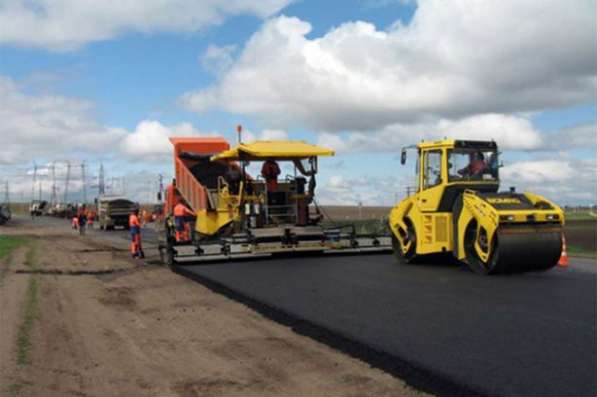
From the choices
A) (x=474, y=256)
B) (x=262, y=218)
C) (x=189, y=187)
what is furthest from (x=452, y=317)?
(x=189, y=187)

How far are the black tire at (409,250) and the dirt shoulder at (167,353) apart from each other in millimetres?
3758

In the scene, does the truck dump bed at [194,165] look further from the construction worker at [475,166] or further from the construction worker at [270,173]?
the construction worker at [475,166]

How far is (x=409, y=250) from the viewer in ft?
37.7

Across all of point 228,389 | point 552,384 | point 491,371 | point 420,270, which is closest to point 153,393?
point 228,389

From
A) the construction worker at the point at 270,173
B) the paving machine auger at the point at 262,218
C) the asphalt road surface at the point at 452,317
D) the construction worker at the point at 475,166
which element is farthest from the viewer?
the construction worker at the point at 270,173

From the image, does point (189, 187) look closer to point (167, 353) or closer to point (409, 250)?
point (409, 250)

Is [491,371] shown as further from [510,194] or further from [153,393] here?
[510,194]

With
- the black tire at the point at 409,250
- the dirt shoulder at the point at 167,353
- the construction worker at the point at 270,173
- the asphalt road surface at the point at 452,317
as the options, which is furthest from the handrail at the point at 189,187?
the dirt shoulder at the point at 167,353

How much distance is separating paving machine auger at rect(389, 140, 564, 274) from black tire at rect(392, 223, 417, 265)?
17 millimetres

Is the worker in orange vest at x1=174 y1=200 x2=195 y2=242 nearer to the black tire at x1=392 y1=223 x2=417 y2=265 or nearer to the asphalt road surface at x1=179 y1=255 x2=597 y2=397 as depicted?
the asphalt road surface at x1=179 y1=255 x2=597 y2=397

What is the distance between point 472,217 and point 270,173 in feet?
17.0

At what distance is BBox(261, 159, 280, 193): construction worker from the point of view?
13844mm

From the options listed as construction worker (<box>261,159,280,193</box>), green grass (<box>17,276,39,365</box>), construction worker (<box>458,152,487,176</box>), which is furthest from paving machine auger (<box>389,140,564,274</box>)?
green grass (<box>17,276,39,365</box>)

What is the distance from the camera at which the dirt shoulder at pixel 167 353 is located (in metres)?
4.73
